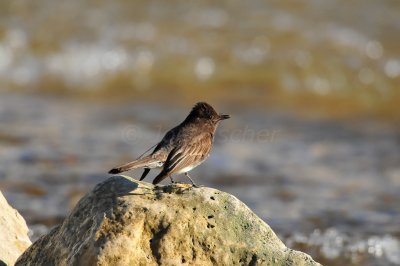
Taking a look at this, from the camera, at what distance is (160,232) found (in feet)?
17.5

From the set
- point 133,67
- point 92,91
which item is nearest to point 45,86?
point 92,91

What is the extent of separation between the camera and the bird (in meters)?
6.33

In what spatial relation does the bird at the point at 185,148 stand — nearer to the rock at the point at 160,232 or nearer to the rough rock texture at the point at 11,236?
the rock at the point at 160,232

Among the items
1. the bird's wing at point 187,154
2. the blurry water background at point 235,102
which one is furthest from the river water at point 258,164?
the bird's wing at point 187,154

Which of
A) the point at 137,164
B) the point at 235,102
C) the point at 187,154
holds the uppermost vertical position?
the point at 235,102

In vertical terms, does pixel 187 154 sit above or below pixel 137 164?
above

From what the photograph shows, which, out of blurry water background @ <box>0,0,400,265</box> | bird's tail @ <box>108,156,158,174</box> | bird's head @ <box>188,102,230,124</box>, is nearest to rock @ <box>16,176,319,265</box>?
bird's tail @ <box>108,156,158,174</box>

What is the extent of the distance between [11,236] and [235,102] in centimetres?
1057

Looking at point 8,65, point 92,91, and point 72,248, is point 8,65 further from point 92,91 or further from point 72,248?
point 72,248

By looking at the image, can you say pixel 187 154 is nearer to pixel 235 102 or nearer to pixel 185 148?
pixel 185 148

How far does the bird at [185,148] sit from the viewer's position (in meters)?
6.33

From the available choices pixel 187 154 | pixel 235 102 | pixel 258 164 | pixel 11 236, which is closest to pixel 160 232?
pixel 187 154

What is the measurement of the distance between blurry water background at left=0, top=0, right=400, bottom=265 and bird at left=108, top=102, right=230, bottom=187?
271 cm

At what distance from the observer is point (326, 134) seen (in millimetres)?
14867
